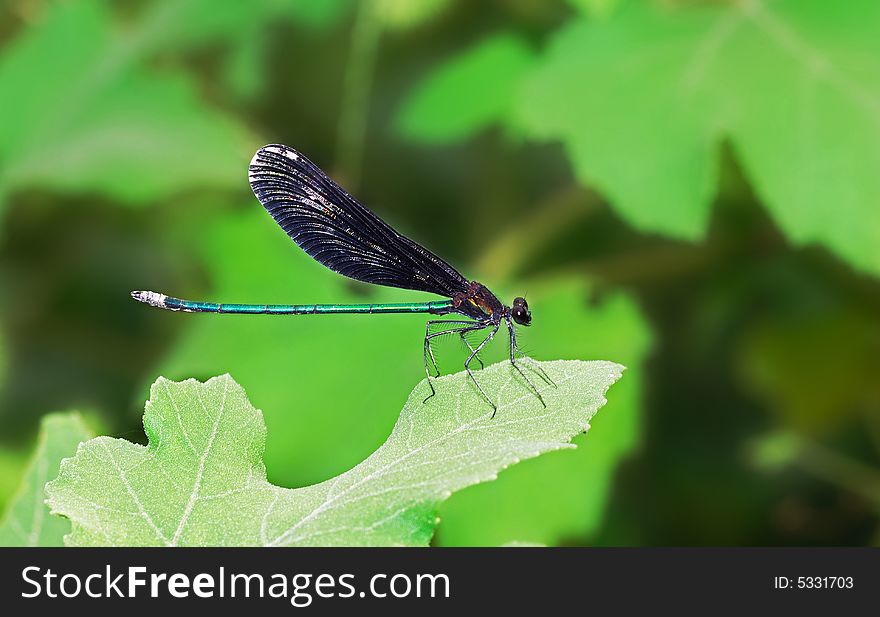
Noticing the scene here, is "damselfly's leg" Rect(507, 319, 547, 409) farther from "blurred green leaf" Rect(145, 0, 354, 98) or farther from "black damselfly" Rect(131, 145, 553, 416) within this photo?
"blurred green leaf" Rect(145, 0, 354, 98)

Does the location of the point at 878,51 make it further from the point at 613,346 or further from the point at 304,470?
the point at 304,470

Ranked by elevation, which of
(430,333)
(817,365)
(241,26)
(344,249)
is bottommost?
(430,333)

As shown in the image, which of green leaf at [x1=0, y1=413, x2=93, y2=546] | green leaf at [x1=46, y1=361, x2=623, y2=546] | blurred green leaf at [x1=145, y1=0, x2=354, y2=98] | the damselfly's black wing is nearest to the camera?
green leaf at [x1=46, y1=361, x2=623, y2=546]

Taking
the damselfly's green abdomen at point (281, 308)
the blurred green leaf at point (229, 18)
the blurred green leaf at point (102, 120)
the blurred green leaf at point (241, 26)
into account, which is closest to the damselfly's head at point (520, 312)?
the damselfly's green abdomen at point (281, 308)

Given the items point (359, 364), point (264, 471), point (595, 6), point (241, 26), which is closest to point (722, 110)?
point (595, 6)

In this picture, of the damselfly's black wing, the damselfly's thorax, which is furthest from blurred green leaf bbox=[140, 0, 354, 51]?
the damselfly's thorax

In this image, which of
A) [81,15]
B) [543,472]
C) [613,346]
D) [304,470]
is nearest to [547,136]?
[613,346]

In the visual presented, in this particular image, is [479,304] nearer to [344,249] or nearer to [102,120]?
[344,249]
